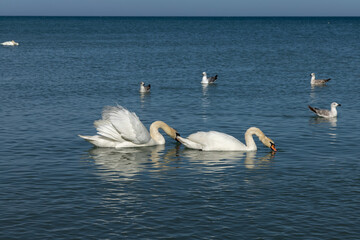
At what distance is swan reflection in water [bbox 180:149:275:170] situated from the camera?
20.5 meters

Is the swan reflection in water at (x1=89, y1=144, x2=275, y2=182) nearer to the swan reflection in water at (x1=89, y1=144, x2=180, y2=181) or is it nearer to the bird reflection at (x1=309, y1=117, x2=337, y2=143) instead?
the swan reflection in water at (x1=89, y1=144, x2=180, y2=181)

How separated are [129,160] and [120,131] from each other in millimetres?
1789

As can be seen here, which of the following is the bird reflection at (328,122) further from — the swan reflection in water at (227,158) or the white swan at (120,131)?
the white swan at (120,131)

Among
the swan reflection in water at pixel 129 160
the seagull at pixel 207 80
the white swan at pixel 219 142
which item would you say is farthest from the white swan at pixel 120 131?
the seagull at pixel 207 80

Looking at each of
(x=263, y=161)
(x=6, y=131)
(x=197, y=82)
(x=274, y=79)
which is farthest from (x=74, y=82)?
(x=263, y=161)

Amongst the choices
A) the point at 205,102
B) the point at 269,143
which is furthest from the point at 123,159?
the point at 205,102

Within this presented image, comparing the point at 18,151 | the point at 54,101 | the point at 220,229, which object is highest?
the point at 54,101

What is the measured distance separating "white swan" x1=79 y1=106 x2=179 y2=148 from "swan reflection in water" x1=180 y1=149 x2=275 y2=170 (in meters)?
1.74

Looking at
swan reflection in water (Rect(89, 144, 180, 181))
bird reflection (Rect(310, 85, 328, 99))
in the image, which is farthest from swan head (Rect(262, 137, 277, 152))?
bird reflection (Rect(310, 85, 328, 99))

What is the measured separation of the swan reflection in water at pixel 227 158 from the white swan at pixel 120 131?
1.74 m

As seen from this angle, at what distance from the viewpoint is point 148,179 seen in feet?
60.8

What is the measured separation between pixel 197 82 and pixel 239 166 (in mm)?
27652

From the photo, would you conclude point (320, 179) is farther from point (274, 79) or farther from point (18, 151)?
point (274, 79)

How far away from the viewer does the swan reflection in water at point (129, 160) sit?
765 inches
